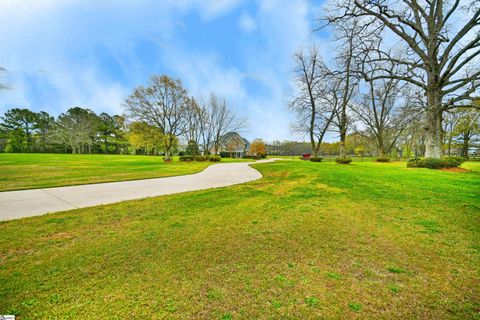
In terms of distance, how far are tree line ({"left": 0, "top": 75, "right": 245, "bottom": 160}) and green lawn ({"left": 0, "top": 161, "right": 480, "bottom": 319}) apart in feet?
74.1

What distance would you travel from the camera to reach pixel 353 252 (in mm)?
2771

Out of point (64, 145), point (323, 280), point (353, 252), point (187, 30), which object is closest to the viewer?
point (323, 280)

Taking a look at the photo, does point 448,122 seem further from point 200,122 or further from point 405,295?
point 405,295

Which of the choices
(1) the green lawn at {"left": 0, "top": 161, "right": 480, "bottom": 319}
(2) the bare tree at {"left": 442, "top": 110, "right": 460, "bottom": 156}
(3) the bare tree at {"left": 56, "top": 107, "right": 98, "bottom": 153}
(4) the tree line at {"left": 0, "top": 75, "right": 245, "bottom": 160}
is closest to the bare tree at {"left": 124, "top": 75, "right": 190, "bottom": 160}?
(4) the tree line at {"left": 0, "top": 75, "right": 245, "bottom": 160}

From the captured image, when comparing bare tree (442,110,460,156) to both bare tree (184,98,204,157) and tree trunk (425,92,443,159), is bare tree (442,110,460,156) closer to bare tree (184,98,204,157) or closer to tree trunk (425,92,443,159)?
tree trunk (425,92,443,159)

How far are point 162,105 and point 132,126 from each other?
488 centimetres

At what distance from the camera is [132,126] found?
78.1 feet

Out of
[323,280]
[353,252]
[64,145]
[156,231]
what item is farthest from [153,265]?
[64,145]

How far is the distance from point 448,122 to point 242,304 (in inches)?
1873

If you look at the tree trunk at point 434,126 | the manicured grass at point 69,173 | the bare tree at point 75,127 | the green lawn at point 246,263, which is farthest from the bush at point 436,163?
the bare tree at point 75,127

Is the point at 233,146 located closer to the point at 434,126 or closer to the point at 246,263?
the point at 434,126

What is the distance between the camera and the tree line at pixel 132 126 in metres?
24.3

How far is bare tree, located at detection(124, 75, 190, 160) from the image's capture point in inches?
938

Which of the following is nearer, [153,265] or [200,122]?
[153,265]
